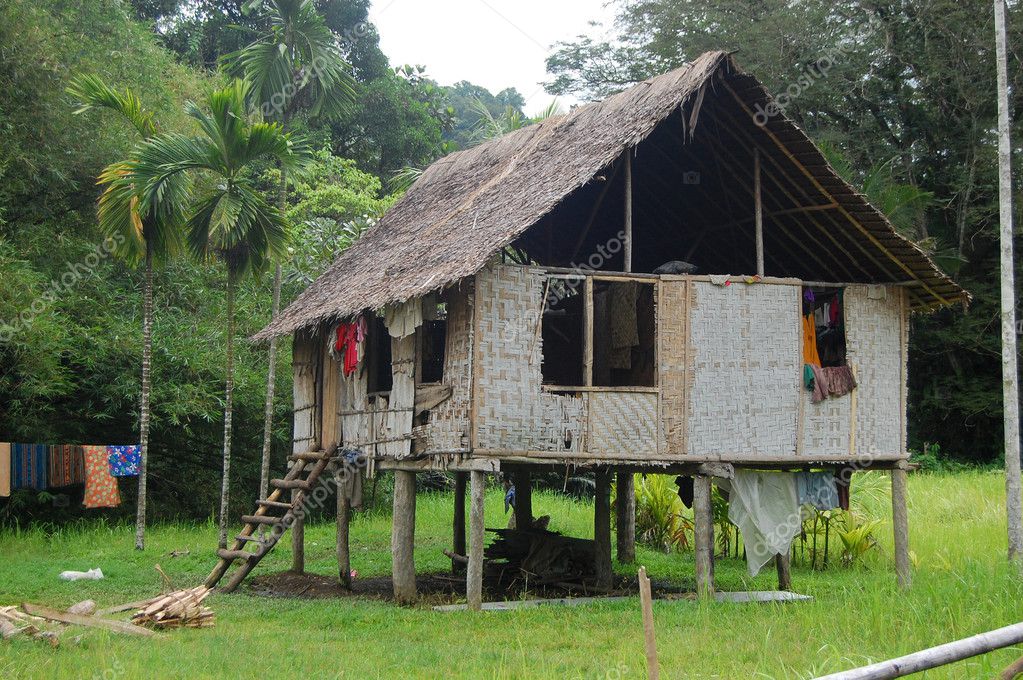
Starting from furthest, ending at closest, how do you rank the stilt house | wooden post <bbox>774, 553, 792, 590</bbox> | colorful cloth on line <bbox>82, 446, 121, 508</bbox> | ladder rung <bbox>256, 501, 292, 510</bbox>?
colorful cloth on line <bbox>82, 446, 121, 508</bbox> < wooden post <bbox>774, 553, 792, 590</bbox> < ladder rung <bbox>256, 501, 292, 510</bbox> < the stilt house

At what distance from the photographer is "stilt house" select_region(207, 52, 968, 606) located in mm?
10750

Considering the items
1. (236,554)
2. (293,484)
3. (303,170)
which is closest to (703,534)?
(293,484)

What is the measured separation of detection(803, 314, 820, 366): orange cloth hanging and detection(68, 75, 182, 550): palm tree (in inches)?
336

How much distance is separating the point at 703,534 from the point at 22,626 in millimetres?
6321

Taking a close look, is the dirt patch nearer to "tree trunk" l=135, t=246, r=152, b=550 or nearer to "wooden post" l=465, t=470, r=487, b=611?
"wooden post" l=465, t=470, r=487, b=611

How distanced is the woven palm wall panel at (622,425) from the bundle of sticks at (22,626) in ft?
16.5

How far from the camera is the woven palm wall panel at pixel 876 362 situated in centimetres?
1178

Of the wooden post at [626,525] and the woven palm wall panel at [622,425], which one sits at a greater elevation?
the woven palm wall panel at [622,425]

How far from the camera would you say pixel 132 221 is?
15023mm

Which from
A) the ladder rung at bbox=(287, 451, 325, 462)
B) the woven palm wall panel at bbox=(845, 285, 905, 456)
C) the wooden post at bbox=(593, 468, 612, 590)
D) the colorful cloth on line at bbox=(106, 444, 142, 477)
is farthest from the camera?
the colorful cloth on line at bbox=(106, 444, 142, 477)

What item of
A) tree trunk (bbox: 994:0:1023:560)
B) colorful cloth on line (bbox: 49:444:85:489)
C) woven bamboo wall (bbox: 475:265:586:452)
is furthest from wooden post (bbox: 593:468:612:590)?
colorful cloth on line (bbox: 49:444:85:489)

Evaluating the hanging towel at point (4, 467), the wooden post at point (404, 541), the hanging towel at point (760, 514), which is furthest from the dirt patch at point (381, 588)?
the hanging towel at point (4, 467)

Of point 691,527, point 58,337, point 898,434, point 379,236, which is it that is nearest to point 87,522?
point 58,337

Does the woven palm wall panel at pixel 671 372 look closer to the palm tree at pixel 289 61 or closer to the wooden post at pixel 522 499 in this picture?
the wooden post at pixel 522 499
